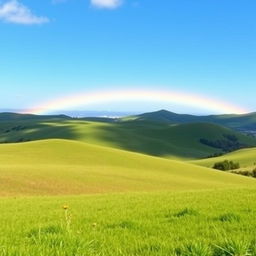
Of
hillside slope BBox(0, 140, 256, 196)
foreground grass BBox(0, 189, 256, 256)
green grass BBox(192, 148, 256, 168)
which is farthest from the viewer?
green grass BBox(192, 148, 256, 168)

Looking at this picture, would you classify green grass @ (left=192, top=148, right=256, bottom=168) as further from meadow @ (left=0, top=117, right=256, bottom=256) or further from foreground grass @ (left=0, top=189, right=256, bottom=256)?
foreground grass @ (left=0, top=189, right=256, bottom=256)

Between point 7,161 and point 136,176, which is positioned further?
point 7,161

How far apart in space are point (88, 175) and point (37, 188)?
40.5 feet

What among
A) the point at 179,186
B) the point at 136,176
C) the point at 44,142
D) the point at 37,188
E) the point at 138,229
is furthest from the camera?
the point at 44,142

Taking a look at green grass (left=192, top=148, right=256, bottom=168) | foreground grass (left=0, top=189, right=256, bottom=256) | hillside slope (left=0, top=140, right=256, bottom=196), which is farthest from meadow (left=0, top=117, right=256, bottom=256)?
green grass (left=192, top=148, right=256, bottom=168)

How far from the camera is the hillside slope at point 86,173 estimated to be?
5084 cm

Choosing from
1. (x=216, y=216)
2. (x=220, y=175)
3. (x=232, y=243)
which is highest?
(x=232, y=243)

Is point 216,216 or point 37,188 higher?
point 216,216

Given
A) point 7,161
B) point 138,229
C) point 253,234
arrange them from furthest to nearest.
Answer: point 7,161 < point 138,229 < point 253,234

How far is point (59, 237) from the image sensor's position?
6.93 metres

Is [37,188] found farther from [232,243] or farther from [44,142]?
[44,142]

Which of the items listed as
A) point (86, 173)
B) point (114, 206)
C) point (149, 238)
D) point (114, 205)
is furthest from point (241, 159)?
point (149, 238)

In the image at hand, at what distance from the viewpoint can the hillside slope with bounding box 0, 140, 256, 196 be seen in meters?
50.8

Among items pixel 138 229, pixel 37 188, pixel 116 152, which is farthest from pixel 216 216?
pixel 116 152
